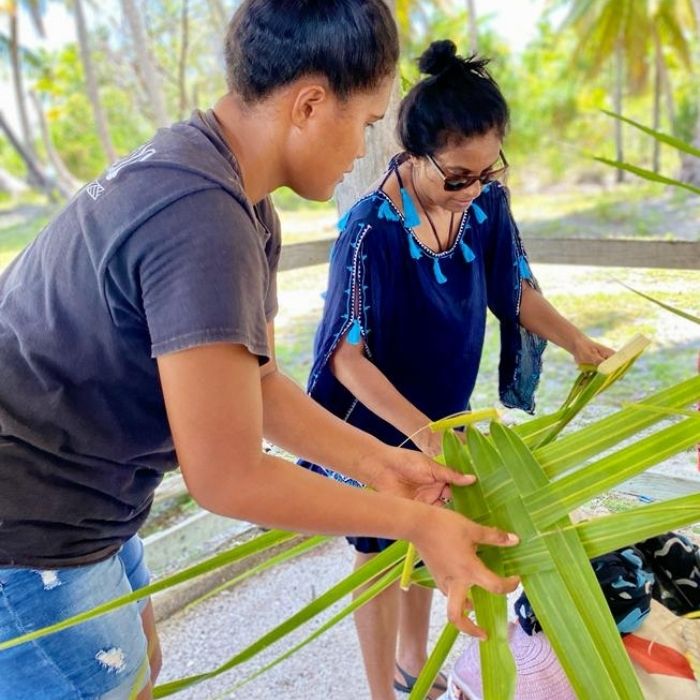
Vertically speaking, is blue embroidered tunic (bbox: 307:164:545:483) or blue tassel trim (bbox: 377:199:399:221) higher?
blue tassel trim (bbox: 377:199:399:221)

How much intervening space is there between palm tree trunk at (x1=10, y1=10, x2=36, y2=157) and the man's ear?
2065 centimetres

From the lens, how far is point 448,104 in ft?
4.58

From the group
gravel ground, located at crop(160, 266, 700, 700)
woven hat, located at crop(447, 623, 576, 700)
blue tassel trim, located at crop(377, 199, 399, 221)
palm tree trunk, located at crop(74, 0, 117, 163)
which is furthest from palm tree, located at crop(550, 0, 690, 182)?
woven hat, located at crop(447, 623, 576, 700)

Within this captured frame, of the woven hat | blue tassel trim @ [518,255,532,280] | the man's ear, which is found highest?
the man's ear

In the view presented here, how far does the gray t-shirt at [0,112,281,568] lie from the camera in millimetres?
707

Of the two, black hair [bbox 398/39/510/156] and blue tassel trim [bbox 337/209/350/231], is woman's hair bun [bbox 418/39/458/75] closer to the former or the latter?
black hair [bbox 398/39/510/156]

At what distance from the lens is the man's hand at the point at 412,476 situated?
933 mm

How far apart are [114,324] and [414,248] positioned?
30.7 inches

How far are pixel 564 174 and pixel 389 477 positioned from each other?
51.9 ft

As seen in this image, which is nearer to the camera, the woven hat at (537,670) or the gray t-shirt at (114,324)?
the gray t-shirt at (114,324)

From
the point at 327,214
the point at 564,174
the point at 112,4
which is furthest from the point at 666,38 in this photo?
the point at 112,4

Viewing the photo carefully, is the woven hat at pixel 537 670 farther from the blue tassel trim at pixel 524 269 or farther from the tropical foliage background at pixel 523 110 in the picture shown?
the tropical foliage background at pixel 523 110

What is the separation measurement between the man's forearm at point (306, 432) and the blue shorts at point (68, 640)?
278 mm

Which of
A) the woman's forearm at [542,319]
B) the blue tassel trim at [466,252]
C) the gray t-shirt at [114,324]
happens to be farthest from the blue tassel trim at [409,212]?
the gray t-shirt at [114,324]
